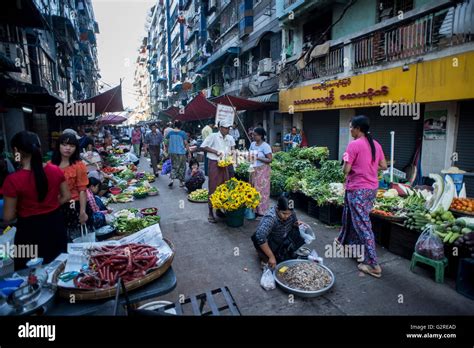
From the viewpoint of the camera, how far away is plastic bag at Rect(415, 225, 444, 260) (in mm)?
3830

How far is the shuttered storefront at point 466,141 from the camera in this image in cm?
754

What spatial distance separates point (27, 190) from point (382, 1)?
41.1 ft

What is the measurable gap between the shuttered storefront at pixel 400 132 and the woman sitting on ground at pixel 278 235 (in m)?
7.26

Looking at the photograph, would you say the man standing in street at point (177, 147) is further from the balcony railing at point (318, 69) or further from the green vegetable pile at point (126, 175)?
the balcony railing at point (318, 69)

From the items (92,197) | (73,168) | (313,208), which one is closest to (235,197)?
(313,208)

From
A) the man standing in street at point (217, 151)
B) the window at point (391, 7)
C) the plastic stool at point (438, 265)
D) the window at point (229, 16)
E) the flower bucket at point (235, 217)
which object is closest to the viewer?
the plastic stool at point (438, 265)

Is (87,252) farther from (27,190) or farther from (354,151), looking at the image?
(354,151)

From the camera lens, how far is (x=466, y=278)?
138 inches

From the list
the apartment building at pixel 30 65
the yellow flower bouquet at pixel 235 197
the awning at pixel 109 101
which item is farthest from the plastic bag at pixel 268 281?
the awning at pixel 109 101

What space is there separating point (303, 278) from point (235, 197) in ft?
7.84

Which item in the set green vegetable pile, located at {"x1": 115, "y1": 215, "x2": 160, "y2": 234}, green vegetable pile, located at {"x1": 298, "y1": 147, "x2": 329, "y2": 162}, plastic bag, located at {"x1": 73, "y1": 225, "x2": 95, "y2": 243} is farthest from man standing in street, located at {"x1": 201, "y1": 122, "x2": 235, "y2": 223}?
green vegetable pile, located at {"x1": 298, "y1": 147, "x2": 329, "y2": 162}

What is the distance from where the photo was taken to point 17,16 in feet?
25.4

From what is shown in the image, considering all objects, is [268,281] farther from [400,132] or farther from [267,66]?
[267,66]
